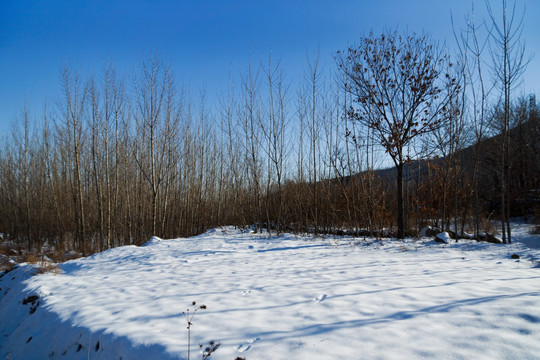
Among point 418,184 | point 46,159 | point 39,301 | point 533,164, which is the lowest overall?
point 39,301

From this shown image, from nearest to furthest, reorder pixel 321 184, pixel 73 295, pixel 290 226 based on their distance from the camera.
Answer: pixel 73 295, pixel 321 184, pixel 290 226

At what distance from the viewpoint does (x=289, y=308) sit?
9.02 feet

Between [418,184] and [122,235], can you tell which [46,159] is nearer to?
[122,235]

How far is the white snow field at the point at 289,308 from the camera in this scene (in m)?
2.02

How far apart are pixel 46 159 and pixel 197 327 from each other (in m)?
16.3

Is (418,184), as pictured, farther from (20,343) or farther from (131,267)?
(20,343)

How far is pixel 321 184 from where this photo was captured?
33.3 ft

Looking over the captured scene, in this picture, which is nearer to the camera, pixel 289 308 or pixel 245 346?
pixel 245 346

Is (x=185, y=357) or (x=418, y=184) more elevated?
(x=418, y=184)

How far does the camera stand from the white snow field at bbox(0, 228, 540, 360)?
2.02 meters

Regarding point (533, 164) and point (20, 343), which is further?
point (533, 164)

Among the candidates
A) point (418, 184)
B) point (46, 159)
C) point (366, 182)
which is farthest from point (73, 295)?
point (46, 159)

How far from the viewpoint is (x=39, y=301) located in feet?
12.6

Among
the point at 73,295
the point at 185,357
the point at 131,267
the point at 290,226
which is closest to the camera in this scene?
the point at 185,357
